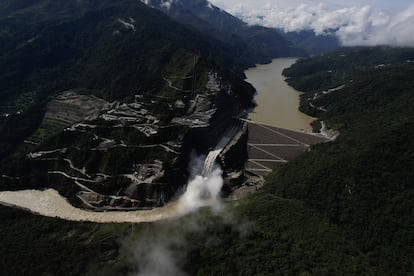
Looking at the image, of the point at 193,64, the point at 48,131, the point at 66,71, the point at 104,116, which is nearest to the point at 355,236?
the point at 104,116

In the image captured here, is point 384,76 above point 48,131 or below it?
above

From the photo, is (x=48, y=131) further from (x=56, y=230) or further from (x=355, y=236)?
(x=355, y=236)

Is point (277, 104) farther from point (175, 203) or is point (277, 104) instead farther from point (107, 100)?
point (175, 203)

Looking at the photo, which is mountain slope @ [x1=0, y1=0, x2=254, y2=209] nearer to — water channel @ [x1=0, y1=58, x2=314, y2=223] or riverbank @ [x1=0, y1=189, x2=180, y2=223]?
riverbank @ [x1=0, y1=189, x2=180, y2=223]

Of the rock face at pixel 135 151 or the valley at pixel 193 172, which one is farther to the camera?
the rock face at pixel 135 151

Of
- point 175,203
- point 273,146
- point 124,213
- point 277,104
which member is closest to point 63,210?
point 124,213

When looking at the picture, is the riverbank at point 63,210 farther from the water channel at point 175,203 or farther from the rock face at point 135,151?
the rock face at point 135,151

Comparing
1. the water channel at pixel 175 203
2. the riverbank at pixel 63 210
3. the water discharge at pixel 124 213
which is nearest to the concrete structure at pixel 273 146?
the water discharge at pixel 124 213

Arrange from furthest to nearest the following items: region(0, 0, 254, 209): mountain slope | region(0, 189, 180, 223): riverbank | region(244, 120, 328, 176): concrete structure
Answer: region(244, 120, 328, 176): concrete structure < region(0, 0, 254, 209): mountain slope < region(0, 189, 180, 223): riverbank

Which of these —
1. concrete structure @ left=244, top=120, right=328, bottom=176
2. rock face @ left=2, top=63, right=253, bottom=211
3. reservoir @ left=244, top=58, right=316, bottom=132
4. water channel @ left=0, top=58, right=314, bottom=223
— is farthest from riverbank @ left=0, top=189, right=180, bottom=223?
reservoir @ left=244, top=58, right=316, bottom=132
